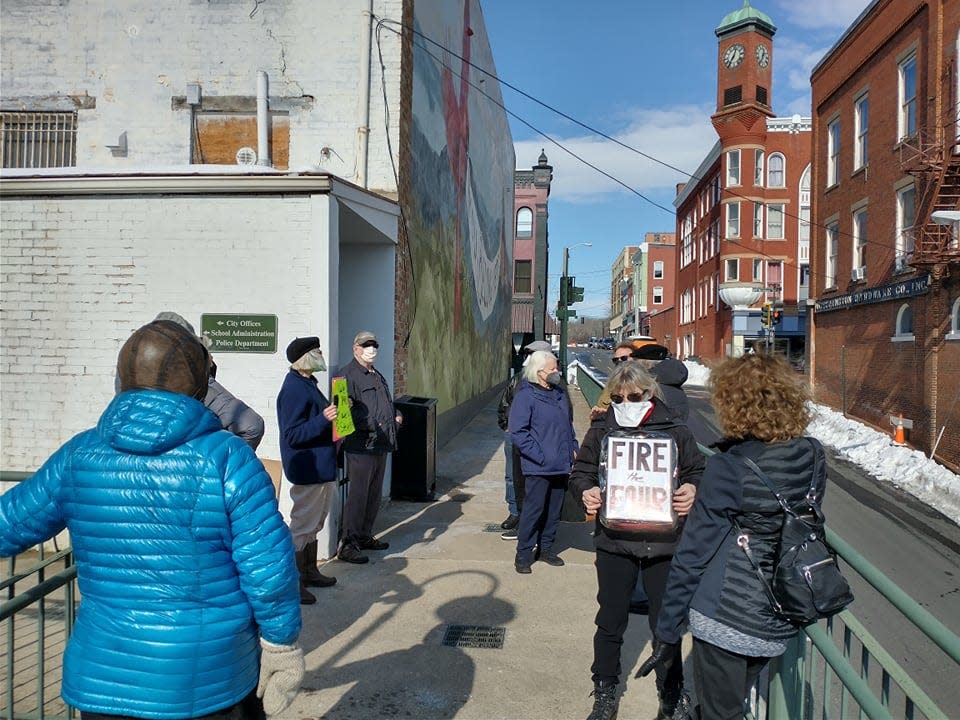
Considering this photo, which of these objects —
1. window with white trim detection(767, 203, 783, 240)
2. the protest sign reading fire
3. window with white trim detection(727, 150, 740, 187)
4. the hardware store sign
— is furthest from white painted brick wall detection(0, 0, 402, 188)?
window with white trim detection(767, 203, 783, 240)

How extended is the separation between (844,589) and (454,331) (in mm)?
11500

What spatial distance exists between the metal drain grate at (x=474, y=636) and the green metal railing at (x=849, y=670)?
173cm

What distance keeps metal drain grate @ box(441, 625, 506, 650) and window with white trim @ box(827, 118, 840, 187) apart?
23162 mm

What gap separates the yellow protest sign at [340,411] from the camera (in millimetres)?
5270

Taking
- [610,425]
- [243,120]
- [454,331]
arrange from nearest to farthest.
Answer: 1. [610,425]
2. [243,120]
3. [454,331]

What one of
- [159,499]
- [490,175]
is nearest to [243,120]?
[159,499]

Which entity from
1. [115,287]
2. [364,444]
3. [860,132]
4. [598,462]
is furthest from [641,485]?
[860,132]

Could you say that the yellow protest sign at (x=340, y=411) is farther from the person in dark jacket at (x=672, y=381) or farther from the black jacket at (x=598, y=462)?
the person in dark jacket at (x=672, y=381)

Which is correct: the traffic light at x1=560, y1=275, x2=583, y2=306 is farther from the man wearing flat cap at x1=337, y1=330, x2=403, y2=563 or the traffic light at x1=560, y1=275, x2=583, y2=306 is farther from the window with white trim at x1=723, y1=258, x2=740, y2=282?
the window with white trim at x1=723, y1=258, x2=740, y2=282

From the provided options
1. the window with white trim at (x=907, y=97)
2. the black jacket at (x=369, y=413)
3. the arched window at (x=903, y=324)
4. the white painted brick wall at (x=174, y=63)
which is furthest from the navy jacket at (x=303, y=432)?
the window with white trim at (x=907, y=97)

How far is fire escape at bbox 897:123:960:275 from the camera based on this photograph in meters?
15.8

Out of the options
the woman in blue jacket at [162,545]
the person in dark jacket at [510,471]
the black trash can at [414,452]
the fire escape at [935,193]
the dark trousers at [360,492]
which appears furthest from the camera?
the fire escape at [935,193]

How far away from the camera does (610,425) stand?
361 cm

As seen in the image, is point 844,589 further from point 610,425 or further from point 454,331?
point 454,331
